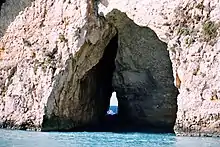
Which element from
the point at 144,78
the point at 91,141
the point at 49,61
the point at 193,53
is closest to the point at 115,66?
the point at 144,78

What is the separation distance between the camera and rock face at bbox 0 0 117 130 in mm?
18359

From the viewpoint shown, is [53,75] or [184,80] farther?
[53,75]

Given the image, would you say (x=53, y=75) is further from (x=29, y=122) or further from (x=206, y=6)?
(x=206, y=6)

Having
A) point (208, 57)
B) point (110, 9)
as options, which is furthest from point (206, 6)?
point (110, 9)

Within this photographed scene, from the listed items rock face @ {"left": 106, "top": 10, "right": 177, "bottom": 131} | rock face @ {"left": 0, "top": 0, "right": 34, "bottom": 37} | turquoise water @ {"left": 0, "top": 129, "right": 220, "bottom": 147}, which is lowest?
turquoise water @ {"left": 0, "top": 129, "right": 220, "bottom": 147}

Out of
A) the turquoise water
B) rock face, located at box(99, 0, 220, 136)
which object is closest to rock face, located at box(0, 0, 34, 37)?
rock face, located at box(99, 0, 220, 136)

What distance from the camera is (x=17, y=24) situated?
19781mm

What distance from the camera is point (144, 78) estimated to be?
21.5 m

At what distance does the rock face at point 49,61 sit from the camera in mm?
18359

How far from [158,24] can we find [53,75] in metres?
4.07

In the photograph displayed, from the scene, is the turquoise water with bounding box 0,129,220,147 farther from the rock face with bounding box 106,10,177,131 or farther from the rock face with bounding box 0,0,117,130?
the rock face with bounding box 106,10,177,131

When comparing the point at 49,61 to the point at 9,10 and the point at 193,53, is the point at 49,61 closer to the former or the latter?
the point at 9,10

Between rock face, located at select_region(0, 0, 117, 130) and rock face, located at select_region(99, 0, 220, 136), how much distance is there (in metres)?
2.28

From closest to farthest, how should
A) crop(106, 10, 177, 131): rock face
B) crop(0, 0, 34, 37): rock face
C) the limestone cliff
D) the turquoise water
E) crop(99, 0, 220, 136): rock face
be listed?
the turquoise water
crop(99, 0, 220, 136): rock face
the limestone cliff
crop(0, 0, 34, 37): rock face
crop(106, 10, 177, 131): rock face
